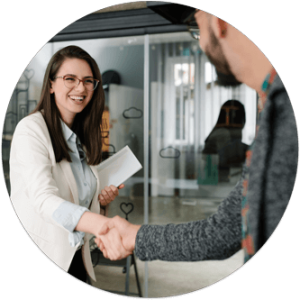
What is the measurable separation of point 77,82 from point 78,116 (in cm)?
14

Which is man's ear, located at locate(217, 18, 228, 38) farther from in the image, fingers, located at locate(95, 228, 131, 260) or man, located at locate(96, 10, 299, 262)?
fingers, located at locate(95, 228, 131, 260)

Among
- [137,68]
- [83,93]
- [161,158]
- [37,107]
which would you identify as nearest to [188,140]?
[161,158]

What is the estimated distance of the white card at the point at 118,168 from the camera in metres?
1.44

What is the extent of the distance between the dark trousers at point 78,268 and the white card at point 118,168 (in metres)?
0.32

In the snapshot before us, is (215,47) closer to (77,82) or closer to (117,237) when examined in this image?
(77,82)

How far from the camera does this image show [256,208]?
0.96 meters

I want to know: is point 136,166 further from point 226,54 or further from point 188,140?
point 226,54

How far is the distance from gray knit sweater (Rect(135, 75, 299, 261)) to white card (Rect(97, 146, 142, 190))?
0.25m

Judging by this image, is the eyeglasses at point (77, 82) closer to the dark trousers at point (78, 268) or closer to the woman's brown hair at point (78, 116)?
the woman's brown hair at point (78, 116)

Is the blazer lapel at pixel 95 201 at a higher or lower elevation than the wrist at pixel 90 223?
higher

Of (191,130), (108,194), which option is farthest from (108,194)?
(191,130)

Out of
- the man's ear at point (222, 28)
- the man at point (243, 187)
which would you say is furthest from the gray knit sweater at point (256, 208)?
the man's ear at point (222, 28)

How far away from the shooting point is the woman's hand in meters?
1.42

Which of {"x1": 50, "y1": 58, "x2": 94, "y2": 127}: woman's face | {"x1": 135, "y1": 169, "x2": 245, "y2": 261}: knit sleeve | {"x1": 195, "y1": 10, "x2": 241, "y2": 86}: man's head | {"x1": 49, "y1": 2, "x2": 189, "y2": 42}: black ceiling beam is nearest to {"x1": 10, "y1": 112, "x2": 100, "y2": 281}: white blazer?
{"x1": 50, "y1": 58, "x2": 94, "y2": 127}: woman's face
